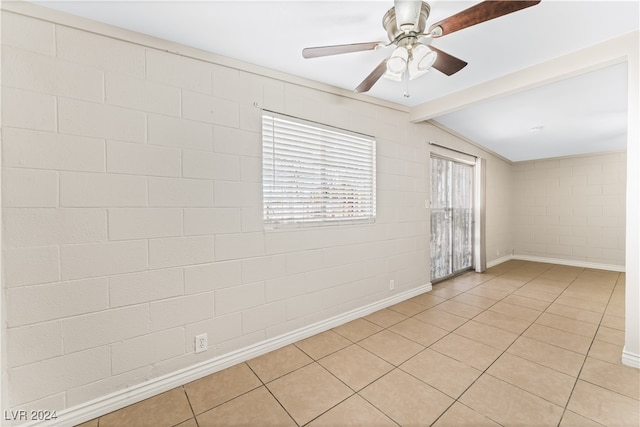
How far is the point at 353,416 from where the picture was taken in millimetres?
1492

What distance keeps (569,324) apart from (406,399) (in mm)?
2272

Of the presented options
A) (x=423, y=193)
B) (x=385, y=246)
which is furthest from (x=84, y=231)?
(x=423, y=193)

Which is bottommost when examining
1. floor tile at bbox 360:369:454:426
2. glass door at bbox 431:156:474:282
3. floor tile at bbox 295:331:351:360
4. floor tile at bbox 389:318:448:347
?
floor tile at bbox 360:369:454:426

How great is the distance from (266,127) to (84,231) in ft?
4.69

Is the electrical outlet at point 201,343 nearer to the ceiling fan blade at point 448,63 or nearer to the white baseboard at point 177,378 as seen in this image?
the white baseboard at point 177,378

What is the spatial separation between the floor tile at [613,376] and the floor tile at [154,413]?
2762 millimetres

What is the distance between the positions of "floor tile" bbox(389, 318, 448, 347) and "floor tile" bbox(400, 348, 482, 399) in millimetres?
226

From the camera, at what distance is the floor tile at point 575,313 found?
2.71 metres

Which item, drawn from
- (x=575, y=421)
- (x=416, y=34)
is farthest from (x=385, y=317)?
(x=416, y=34)

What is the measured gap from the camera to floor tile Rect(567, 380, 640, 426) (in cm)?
144

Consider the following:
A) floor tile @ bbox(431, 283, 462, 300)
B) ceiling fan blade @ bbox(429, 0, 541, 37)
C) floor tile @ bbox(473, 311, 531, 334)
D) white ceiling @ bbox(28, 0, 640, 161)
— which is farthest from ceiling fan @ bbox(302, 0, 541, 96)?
floor tile @ bbox(431, 283, 462, 300)

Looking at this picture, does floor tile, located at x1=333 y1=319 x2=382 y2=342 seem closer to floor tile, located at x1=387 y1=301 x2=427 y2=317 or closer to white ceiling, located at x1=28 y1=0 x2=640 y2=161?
floor tile, located at x1=387 y1=301 x2=427 y2=317

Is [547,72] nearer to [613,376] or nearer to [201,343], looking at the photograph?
[613,376]

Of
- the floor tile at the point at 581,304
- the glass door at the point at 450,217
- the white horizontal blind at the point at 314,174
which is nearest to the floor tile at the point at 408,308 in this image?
the glass door at the point at 450,217
